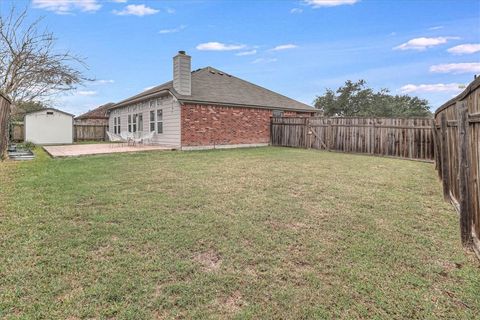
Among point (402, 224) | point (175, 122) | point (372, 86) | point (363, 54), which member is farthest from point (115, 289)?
point (372, 86)

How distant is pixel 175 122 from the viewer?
1394cm

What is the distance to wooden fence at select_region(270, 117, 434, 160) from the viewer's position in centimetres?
1108

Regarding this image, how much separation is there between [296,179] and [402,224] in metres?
3.04

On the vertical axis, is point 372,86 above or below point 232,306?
above

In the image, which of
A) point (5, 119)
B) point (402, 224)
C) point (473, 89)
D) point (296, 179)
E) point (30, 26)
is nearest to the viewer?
point (473, 89)

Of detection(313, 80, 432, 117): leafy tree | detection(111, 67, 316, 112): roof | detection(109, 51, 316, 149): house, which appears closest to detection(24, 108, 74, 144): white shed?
detection(111, 67, 316, 112): roof

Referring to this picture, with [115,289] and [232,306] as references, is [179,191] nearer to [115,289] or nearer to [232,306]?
[115,289]

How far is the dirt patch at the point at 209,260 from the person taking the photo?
2.79 metres

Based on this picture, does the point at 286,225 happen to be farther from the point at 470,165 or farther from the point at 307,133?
the point at 307,133

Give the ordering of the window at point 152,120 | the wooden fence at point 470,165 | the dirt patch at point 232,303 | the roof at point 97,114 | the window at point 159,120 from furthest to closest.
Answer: the roof at point 97,114 → the window at point 152,120 → the window at point 159,120 → the wooden fence at point 470,165 → the dirt patch at point 232,303

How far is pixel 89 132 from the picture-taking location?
75.2 ft

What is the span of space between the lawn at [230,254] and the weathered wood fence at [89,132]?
61.7 ft

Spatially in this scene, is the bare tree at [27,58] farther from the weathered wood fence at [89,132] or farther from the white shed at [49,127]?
the weathered wood fence at [89,132]

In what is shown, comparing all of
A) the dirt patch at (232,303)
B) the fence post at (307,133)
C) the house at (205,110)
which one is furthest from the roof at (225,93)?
the dirt patch at (232,303)
